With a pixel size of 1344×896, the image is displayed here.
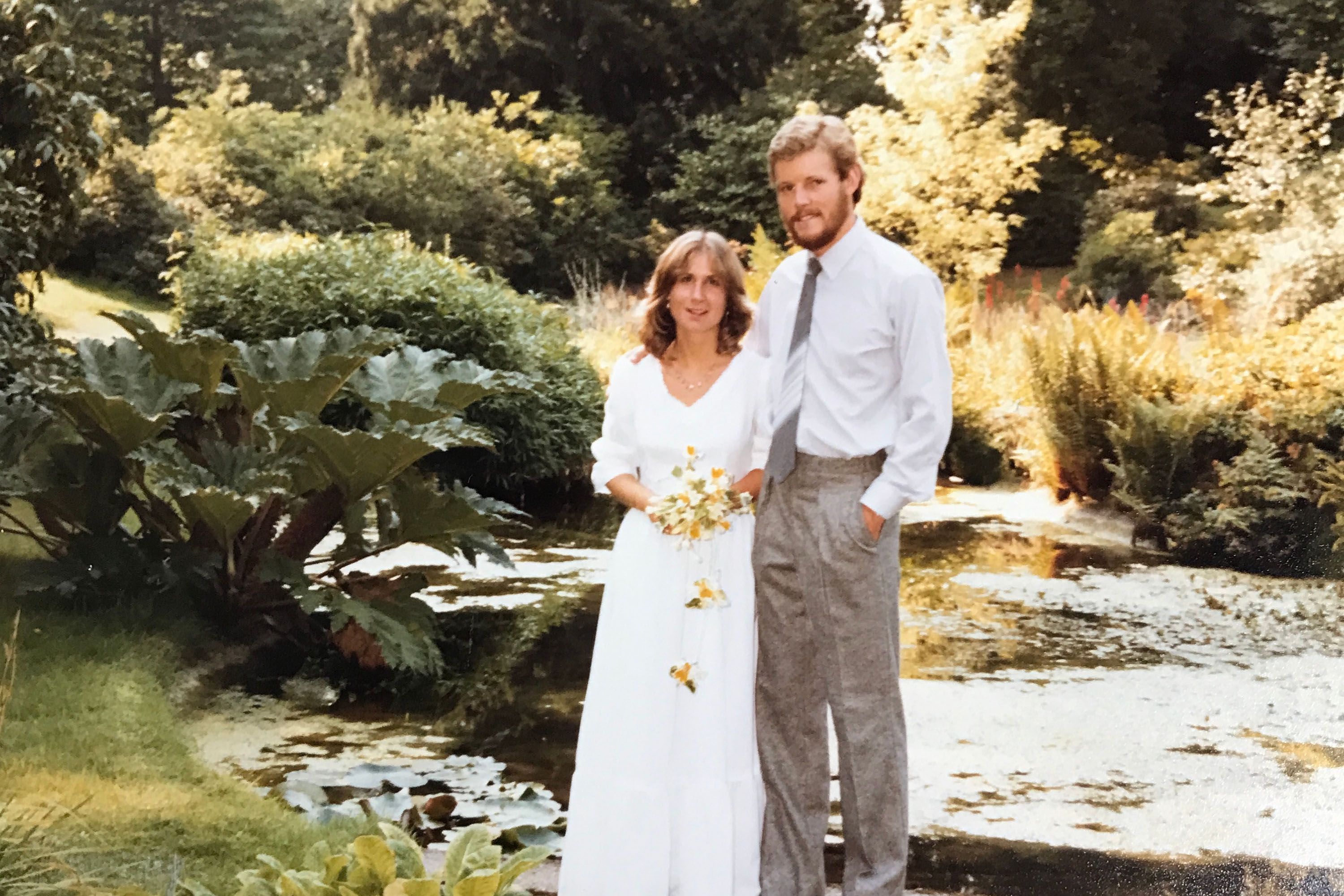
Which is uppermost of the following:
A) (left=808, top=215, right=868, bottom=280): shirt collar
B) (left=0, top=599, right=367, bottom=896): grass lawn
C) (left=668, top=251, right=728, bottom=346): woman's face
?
(left=808, top=215, right=868, bottom=280): shirt collar

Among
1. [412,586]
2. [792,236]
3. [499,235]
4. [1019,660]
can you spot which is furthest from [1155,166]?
[792,236]

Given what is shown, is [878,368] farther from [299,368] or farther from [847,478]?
[299,368]

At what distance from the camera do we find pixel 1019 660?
3.67 metres

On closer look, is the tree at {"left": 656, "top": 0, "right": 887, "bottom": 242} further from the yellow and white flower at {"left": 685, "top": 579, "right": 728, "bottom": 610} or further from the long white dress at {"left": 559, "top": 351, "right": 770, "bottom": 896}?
the yellow and white flower at {"left": 685, "top": 579, "right": 728, "bottom": 610}

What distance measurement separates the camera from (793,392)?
1.84 meters

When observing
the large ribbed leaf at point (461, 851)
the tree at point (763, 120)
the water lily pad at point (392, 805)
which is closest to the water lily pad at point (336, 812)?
the water lily pad at point (392, 805)

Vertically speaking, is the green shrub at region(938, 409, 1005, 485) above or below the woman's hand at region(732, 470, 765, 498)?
below

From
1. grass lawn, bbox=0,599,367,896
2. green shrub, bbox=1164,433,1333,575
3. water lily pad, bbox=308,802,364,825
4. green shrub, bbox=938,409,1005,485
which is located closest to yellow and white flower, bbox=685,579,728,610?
grass lawn, bbox=0,599,367,896

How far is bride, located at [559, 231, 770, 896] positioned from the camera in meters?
1.90

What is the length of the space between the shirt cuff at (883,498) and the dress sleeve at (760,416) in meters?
0.23

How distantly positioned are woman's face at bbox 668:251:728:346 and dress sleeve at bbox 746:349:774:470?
0.10 m

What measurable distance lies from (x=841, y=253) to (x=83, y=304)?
5765mm

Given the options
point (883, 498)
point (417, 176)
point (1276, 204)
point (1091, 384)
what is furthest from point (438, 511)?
point (1276, 204)

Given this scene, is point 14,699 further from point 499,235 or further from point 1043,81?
point 1043,81
